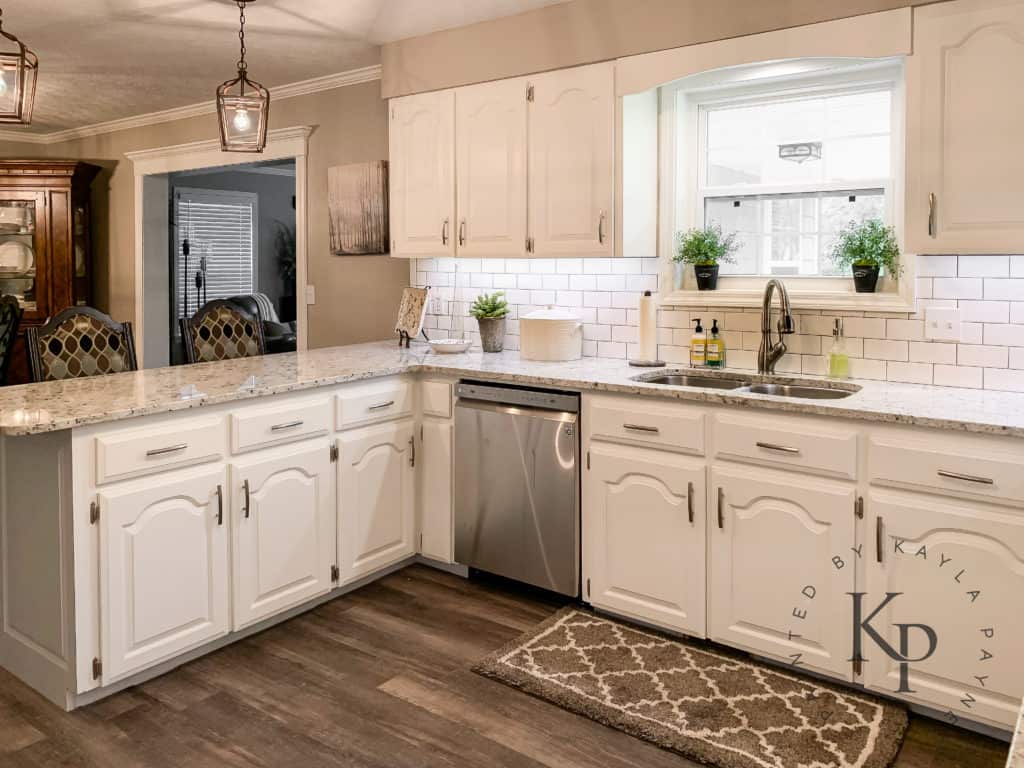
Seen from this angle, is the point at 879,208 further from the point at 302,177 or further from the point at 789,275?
the point at 302,177

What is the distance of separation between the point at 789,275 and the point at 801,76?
0.75 m

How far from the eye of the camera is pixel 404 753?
2309 mm

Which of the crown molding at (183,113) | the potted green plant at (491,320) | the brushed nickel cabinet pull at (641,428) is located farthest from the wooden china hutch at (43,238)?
the brushed nickel cabinet pull at (641,428)

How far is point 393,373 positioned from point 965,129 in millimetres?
2172

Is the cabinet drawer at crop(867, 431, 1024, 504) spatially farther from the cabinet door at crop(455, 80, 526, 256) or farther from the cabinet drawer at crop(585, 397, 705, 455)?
the cabinet door at crop(455, 80, 526, 256)

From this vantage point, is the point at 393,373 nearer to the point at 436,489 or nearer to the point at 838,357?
the point at 436,489

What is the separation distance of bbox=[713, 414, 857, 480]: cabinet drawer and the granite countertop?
52 millimetres

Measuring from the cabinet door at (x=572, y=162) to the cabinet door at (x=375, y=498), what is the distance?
1021 millimetres

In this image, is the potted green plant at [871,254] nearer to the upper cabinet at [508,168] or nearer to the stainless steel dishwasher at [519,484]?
the upper cabinet at [508,168]

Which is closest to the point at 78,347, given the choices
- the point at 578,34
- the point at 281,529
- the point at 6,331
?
the point at 6,331

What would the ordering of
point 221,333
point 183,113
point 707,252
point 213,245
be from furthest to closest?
point 213,245 → point 183,113 → point 221,333 → point 707,252

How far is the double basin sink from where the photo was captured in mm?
2998

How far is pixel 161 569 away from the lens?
2639 mm

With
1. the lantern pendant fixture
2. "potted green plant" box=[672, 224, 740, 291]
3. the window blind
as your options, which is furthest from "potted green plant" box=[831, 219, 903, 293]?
the window blind
